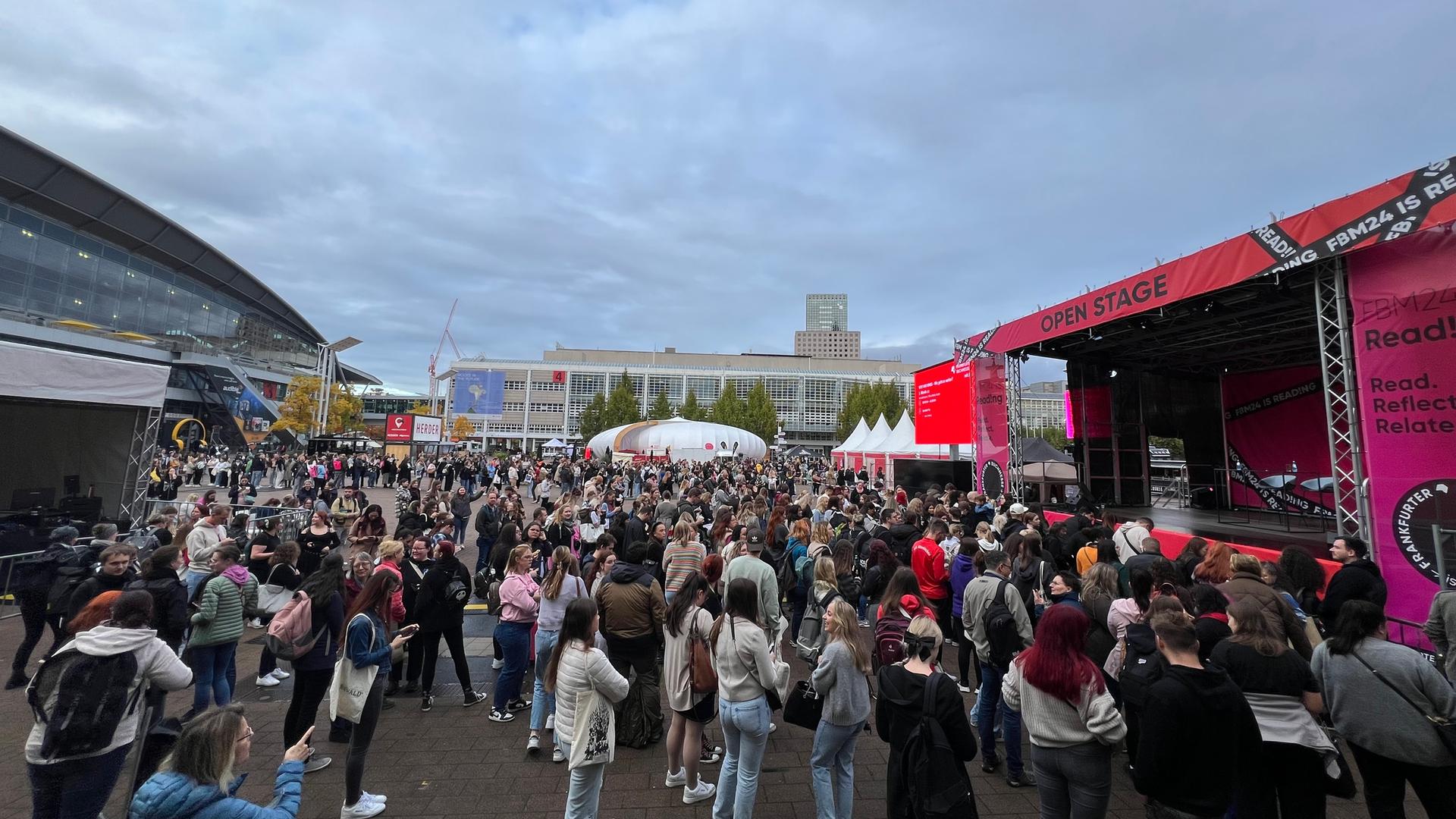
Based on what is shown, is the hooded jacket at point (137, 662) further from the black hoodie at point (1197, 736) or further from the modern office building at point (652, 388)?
the modern office building at point (652, 388)

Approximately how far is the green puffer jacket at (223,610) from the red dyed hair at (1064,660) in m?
5.82

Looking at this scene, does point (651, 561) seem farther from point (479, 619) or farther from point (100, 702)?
point (100, 702)

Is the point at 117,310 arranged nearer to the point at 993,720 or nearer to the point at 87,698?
the point at 87,698

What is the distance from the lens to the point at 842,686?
10.5ft

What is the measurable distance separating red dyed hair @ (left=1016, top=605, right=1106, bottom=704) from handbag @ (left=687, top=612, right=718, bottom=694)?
192 centimetres

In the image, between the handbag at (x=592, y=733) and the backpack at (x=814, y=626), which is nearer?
the handbag at (x=592, y=733)

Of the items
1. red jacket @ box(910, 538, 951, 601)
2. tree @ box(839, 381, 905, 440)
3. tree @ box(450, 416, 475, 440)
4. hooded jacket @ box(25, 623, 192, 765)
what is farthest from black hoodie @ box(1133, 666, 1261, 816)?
tree @ box(450, 416, 475, 440)

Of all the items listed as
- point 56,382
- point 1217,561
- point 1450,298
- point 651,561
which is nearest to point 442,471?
point 56,382

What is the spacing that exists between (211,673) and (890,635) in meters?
5.43

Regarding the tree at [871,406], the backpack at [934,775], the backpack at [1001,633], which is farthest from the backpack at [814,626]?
the tree at [871,406]

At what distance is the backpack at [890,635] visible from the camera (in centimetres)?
359

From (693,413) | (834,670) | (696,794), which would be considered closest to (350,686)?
(696,794)

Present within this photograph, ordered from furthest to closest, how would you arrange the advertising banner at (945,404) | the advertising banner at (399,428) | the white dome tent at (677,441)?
the white dome tent at (677,441) → the advertising banner at (399,428) → the advertising banner at (945,404)

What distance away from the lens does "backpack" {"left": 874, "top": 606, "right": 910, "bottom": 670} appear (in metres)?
3.59
